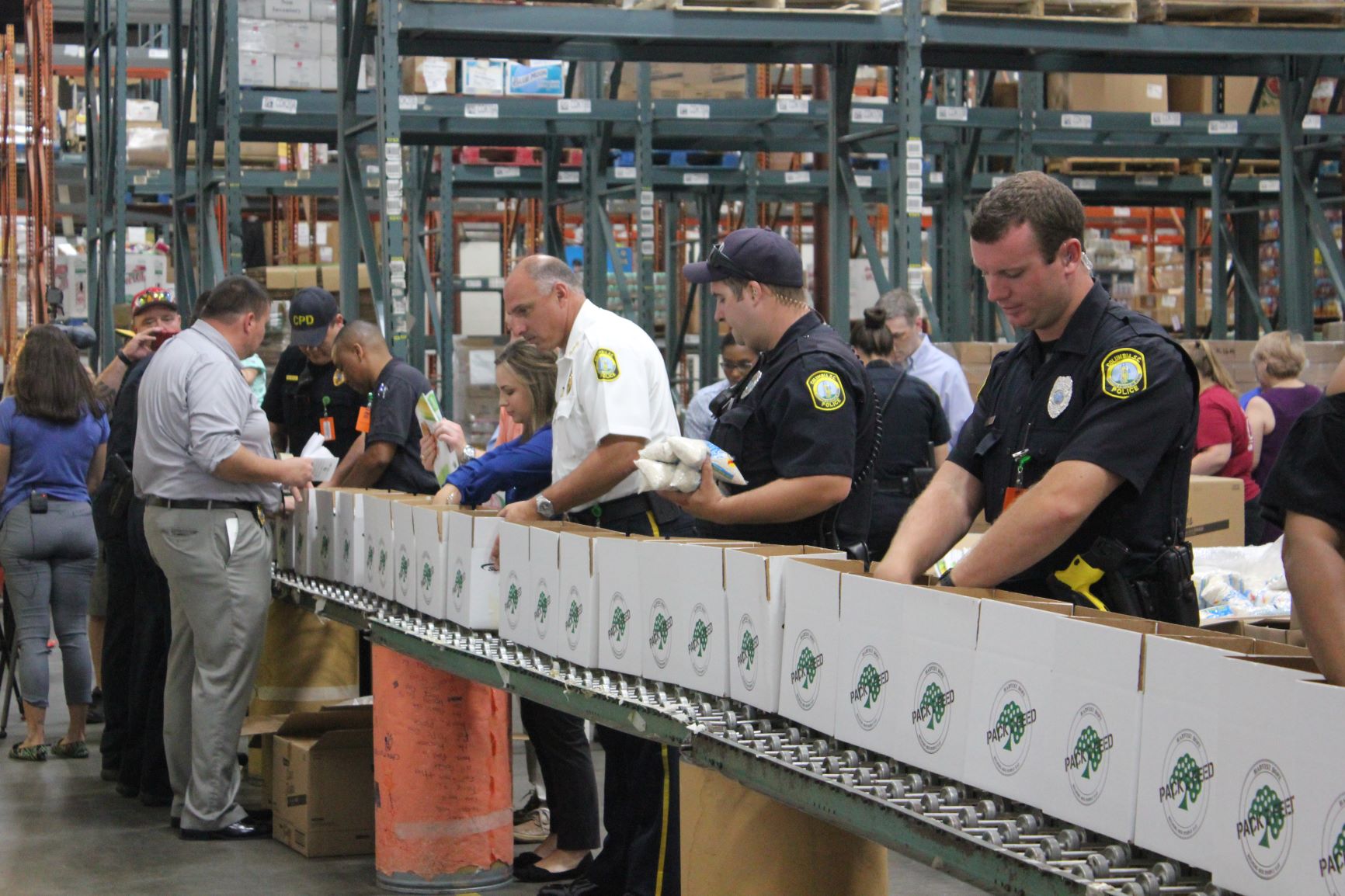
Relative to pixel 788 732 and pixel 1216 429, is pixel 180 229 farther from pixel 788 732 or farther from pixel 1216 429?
pixel 788 732

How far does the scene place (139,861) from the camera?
5844 mm

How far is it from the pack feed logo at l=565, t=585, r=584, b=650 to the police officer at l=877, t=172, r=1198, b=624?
0.94 metres

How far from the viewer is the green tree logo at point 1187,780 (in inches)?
85.0

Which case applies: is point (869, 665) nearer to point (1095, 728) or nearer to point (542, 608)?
point (1095, 728)

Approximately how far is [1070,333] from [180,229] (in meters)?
10.6

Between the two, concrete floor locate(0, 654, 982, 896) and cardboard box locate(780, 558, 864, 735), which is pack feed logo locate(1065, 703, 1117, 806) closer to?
cardboard box locate(780, 558, 864, 735)

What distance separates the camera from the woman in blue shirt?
5.21 m

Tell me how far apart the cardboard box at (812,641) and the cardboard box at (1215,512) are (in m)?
4.54

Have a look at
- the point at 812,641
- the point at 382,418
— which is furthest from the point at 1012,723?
the point at 382,418

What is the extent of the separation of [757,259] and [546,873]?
93.4 inches

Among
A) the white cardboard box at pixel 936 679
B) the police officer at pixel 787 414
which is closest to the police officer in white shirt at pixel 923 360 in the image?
the police officer at pixel 787 414

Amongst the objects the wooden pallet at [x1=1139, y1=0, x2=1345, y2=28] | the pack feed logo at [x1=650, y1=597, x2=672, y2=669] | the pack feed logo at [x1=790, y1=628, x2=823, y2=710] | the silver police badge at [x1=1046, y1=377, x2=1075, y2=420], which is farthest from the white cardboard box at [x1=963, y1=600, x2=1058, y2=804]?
the wooden pallet at [x1=1139, y1=0, x2=1345, y2=28]

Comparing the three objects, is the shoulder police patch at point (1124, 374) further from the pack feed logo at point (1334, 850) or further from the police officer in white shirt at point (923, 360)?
the police officer in white shirt at point (923, 360)

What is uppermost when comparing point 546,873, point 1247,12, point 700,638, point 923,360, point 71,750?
point 1247,12
